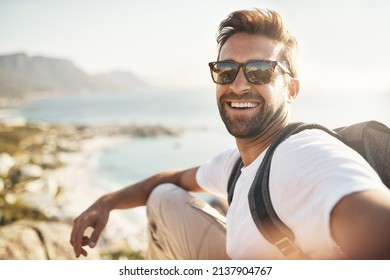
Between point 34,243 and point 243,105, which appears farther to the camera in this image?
point 34,243

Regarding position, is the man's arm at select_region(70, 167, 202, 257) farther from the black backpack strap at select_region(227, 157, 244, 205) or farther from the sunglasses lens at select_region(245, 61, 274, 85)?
the sunglasses lens at select_region(245, 61, 274, 85)

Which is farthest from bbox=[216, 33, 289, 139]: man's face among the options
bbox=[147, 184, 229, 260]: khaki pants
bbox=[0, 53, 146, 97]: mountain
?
bbox=[0, 53, 146, 97]: mountain

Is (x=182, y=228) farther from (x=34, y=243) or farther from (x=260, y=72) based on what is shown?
(x=34, y=243)

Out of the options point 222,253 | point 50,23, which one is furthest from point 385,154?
point 50,23

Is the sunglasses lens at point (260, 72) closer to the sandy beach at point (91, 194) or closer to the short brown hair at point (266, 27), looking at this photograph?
the short brown hair at point (266, 27)

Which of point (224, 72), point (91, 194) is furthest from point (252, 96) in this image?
point (91, 194)

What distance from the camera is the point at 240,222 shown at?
4.84ft

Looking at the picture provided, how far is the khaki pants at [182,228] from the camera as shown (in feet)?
6.83

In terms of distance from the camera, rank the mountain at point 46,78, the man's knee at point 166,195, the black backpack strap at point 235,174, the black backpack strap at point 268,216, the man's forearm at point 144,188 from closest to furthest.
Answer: the black backpack strap at point 268,216
the black backpack strap at point 235,174
the man's knee at point 166,195
the man's forearm at point 144,188
the mountain at point 46,78

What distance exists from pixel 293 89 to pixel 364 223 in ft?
3.47

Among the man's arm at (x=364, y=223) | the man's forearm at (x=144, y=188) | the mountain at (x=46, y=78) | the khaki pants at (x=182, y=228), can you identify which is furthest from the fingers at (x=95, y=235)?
the mountain at (x=46, y=78)

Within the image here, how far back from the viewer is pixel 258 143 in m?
1.80

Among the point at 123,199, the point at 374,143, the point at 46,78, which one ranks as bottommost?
the point at 46,78

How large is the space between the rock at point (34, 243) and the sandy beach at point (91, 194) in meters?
4.62
